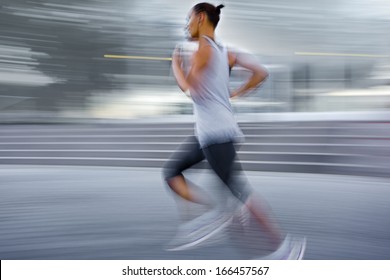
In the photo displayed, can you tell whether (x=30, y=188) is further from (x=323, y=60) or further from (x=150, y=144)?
(x=323, y=60)

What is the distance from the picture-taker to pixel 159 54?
9969 millimetres

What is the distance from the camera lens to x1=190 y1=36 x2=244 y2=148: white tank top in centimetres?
216

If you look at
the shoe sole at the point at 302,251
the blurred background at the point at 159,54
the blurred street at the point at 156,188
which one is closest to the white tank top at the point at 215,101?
the blurred street at the point at 156,188

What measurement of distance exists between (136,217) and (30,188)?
6.17 feet

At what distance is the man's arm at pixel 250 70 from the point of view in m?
2.22

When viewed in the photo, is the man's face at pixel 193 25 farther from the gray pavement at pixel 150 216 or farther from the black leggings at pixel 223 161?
the gray pavement at pixel 150 216

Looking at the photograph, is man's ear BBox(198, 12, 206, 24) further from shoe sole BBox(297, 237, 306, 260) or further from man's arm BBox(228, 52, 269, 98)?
shoe sole BBox(297, 237, 306, 260)

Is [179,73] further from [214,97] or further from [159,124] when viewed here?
[159,124]

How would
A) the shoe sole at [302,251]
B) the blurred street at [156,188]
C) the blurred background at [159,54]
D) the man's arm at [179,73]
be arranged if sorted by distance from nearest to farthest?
the man's arm at [179,73]
the shoe sole at [302,251]
the blurred street at [156,188]
the blurred background at [159,54]

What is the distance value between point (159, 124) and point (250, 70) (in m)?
5.51

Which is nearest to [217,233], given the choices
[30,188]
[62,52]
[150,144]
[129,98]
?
[30,188]

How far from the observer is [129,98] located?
10.1 metres

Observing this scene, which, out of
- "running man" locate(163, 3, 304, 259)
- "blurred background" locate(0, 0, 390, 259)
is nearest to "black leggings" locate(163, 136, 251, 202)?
"running man" locate(163, 3, 304, 259)

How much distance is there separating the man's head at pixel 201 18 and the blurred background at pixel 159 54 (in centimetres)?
573
